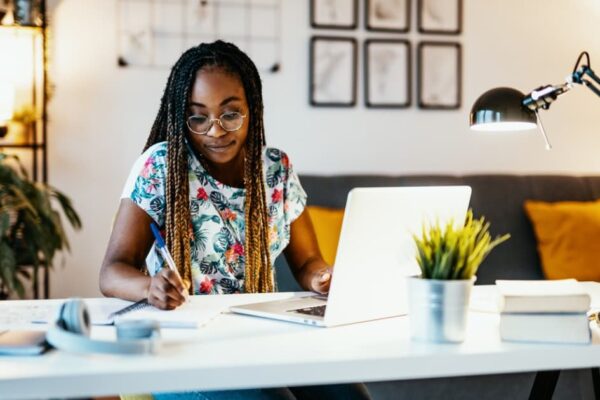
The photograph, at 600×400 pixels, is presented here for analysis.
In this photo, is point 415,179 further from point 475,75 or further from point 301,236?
point 301,236

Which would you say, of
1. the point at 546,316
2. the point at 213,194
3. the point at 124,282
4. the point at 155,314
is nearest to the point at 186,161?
the point at 213,194

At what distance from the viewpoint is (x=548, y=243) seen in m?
2.96

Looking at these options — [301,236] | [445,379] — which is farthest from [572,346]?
[445,379]

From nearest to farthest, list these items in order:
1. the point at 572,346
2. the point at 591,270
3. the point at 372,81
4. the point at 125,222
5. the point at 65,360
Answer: the point at 65,360
the point at 572,346
the point at 125,222
the point at 591,270
the point at 372,81

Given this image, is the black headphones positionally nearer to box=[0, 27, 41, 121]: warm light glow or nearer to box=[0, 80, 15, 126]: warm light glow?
box=[0, 80, 15, 126]: warm light glow

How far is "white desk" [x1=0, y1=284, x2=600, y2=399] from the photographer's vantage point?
3.05 ft

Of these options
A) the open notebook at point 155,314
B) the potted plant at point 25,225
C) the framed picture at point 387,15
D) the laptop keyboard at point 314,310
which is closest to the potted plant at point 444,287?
the laptop keyboard at point 314,310

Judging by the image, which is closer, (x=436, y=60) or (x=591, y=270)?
(x=591, y=270)

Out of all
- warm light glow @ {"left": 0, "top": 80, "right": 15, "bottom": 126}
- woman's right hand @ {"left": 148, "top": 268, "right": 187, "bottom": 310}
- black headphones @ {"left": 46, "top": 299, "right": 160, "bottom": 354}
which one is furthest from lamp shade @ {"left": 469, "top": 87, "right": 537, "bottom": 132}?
warm light glow @ {"left": 0, "top": 80, "right": 15, "bottom": 126}

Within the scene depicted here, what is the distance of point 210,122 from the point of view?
1664 mm

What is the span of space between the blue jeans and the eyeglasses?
0.55 meters

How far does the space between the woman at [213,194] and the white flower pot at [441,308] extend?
46 centimetres

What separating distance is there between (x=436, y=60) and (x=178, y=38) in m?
1.06

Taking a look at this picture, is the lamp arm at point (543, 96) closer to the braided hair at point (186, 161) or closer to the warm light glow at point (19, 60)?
the braided hair at point (186, 161)
